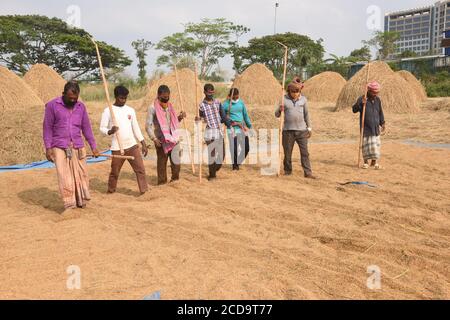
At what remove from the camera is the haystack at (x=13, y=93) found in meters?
12.8

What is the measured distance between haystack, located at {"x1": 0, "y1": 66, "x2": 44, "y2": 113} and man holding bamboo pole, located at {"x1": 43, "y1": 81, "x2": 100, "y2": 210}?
29.7 feet

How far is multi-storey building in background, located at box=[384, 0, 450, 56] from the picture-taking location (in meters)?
83.7

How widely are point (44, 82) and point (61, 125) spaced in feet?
44.0

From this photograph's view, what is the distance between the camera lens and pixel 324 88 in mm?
23109

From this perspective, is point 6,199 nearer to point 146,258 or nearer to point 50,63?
point 146,258

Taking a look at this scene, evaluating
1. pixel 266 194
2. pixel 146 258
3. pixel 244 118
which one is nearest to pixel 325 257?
pixel 146 258

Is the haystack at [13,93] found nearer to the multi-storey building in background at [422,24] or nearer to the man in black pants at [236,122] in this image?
the man in black pants at [236,122]

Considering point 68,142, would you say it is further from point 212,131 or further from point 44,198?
point 212,131

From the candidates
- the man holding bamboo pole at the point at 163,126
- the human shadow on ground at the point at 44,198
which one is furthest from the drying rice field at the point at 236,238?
the man holding bamboo pole at the point at 163,126

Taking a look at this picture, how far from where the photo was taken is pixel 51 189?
632 centimetres

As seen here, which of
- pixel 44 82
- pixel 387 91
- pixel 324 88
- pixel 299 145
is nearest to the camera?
pixel 299 145

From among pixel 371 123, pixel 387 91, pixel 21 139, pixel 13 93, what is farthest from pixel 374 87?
pixel 13 93

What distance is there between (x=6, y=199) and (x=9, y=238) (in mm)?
1967
